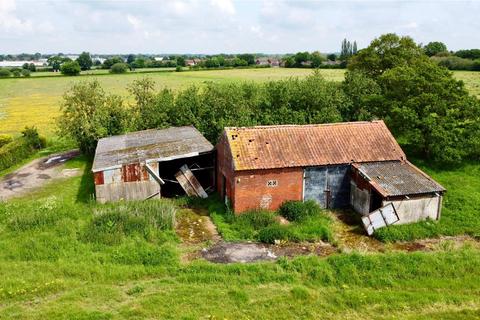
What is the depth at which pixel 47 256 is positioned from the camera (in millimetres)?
15977

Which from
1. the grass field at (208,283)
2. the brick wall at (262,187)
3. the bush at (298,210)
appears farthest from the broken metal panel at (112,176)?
the bush at (298,210)

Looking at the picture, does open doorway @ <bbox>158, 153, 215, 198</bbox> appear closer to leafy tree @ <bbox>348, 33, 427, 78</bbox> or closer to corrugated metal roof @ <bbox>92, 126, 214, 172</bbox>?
corrugated metal roof @ <bbox>92, 126, 214, 172</bbox>

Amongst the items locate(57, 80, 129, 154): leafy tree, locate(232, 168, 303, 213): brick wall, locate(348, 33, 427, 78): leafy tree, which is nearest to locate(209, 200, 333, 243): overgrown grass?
locate(232, 168, 303, 213): brick wall

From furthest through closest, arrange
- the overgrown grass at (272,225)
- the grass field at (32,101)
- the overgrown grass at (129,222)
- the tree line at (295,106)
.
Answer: the grass field at (32,101) → the tree line at (295,106) → the overgrown grass at (272,225) → the overgrown grass at (129,222)

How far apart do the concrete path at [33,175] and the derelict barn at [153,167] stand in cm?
400

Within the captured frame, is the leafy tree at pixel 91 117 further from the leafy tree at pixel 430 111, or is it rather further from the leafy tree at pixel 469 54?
the leafy tree at pixel 469 54

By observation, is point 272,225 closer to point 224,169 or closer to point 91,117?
point 224,169

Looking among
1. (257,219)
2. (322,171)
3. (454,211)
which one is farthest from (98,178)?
(454,211)

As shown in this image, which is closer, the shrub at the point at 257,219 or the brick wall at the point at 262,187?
the shrub at the point at 257,219

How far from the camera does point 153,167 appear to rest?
22.2 m

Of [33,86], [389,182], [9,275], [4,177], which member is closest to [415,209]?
[389,182]

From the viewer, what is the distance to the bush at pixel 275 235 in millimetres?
17766

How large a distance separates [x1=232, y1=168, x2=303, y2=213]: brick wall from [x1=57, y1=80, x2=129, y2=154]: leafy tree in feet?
48.2

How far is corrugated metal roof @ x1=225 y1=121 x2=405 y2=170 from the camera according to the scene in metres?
20.4
